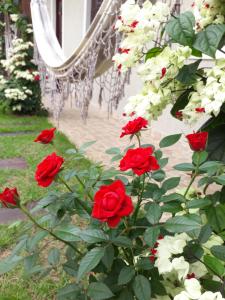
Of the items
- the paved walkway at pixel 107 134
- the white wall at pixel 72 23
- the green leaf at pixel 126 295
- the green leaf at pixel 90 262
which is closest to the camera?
the green leaf at pixel 90 262

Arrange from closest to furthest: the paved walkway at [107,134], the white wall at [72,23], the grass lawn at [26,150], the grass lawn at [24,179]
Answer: the grass lawn at [24,179] → the grass lawn at [26,150] → the paved walkway at [107,134] → the white wall at [72,23]

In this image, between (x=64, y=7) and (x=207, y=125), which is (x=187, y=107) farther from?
(x=64, y=7)

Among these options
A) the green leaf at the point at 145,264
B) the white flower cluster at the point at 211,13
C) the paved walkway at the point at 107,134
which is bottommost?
the paved walkway at the point at 107,134

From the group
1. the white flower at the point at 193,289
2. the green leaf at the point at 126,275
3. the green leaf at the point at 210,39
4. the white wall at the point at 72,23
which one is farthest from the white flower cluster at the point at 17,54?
the white flower at the point at 193,289

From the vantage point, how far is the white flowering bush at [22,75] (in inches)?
208

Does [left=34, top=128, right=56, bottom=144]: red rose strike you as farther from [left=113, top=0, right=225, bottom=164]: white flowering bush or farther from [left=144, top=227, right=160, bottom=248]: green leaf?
[left=144, top=227, right=160, bottom=248]: green leaf

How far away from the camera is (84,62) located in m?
3.29

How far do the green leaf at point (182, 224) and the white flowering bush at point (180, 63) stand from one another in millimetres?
Result: 294

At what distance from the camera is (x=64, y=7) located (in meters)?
7.32

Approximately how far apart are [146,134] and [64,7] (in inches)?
156

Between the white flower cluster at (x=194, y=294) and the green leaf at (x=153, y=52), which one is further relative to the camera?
the green leaf at (x=153, y=52)

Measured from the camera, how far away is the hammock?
8.08 feet

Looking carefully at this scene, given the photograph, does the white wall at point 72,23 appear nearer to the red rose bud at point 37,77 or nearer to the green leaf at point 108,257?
the red rose bud at point 37,77

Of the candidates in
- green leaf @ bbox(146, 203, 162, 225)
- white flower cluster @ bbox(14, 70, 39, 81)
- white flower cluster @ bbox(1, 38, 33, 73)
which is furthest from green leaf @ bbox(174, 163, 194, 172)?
white flower cluster @ bbox(1, 38, 33, 73)
